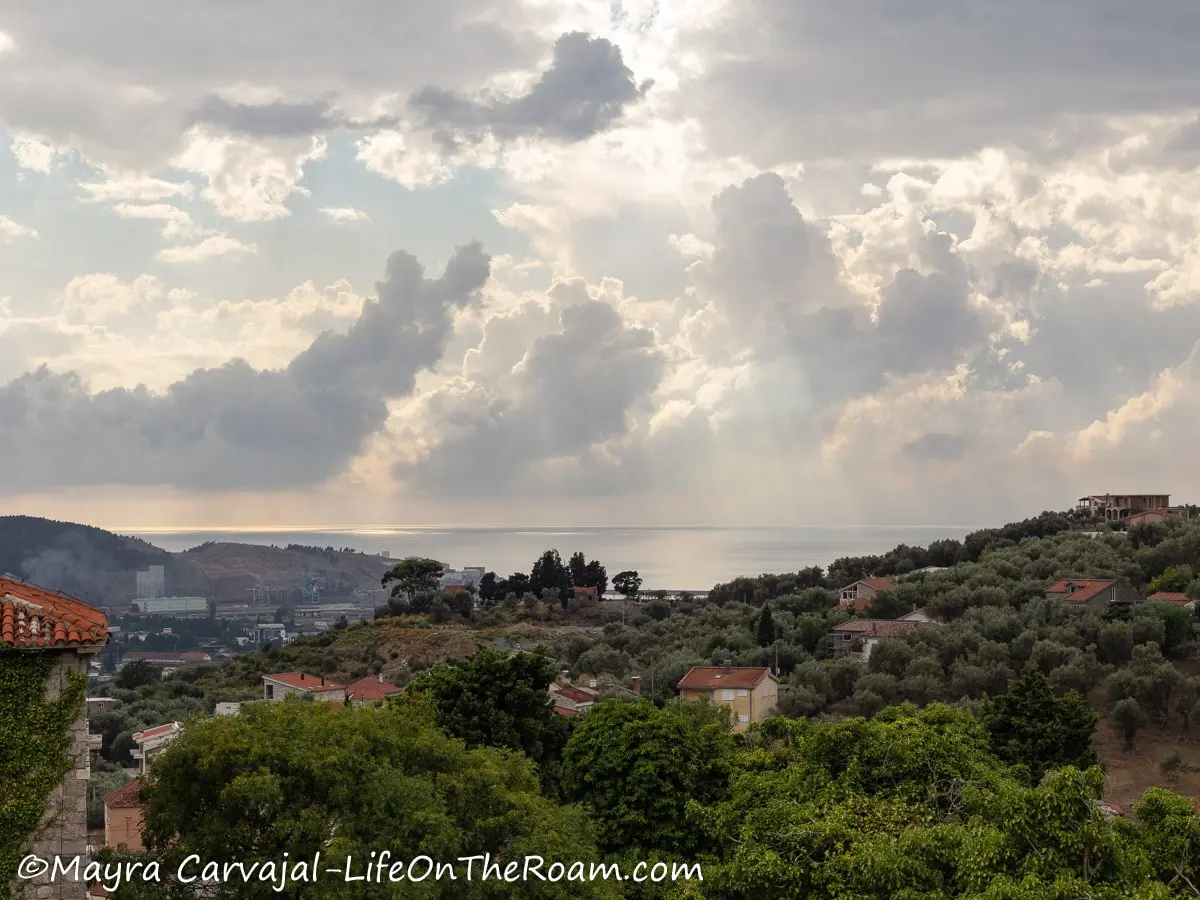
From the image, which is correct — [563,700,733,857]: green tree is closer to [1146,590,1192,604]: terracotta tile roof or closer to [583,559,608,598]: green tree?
[1146,590,1192,604]: terracotta tile roof

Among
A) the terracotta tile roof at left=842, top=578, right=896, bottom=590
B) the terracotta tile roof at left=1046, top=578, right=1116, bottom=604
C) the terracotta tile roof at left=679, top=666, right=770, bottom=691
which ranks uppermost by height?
the terracotta tile roof at left=1046, top=578, right=1116, bottom=604

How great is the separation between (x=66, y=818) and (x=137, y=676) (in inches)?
2162

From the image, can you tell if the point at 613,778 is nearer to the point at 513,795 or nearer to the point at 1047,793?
the point at 513,795

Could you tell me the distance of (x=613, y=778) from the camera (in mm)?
23750

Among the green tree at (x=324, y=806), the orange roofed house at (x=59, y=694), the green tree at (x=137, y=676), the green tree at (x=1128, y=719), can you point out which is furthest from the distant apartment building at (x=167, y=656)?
the orange roofed house at (x=59, y=694)

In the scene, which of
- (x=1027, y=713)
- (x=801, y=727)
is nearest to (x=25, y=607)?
(x=801, y=727)

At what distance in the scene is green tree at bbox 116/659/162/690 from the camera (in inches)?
2507

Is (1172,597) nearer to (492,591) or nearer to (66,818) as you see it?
(492,591)

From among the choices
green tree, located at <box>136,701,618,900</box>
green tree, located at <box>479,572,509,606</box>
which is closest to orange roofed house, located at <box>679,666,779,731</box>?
green tree, located at <box>136,701,618,900</box>

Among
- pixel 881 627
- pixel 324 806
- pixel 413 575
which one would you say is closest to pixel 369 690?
pixel 881 627

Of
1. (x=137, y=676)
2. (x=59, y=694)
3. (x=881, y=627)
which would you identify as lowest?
(x=137, y=676)

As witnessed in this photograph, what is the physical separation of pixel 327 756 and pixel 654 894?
22.7ft

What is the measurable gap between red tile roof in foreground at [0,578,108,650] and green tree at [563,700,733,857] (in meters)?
11.4

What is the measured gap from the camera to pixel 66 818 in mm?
13734
